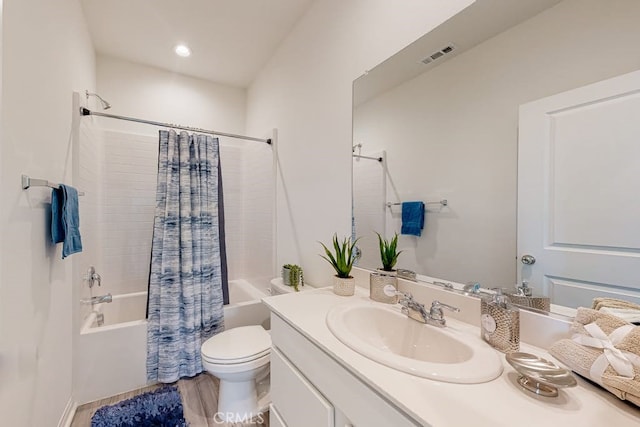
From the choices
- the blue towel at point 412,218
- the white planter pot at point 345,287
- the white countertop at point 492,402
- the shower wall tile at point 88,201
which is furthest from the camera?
the shower wall tile at point 88,201

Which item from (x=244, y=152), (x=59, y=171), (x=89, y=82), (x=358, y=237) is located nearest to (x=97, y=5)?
(x=89, y=82)

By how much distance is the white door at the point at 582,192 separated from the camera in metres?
0.70

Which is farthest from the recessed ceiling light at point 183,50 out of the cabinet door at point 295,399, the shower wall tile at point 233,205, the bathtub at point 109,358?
the cabinet door at point 295,399

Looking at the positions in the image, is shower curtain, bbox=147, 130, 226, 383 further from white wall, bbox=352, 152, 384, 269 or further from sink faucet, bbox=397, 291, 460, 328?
sink faucet, bbox=397, 291, 460, 328

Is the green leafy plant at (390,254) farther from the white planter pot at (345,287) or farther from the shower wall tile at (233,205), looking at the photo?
the shower wall tile at (233,205)

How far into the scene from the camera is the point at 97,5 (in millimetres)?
1932

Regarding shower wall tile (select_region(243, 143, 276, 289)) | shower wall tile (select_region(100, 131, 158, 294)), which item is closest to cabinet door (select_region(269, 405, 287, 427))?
shower wall tile (select_region(243, 143, 276, 289))

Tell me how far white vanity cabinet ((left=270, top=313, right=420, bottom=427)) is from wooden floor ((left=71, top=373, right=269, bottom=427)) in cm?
66

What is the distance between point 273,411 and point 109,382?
141cm

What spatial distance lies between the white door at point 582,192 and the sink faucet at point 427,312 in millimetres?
284

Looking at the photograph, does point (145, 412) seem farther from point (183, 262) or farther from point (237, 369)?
point (183, 262)

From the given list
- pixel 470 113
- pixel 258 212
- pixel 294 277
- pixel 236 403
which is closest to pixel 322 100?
pixel 470 113

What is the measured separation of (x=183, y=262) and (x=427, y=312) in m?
1.78

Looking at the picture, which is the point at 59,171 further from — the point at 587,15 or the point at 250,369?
the point at 587,15
